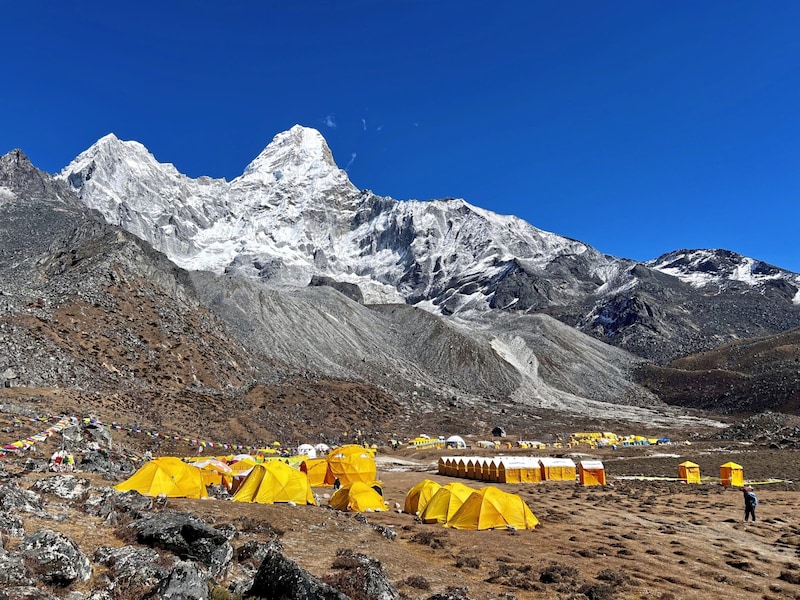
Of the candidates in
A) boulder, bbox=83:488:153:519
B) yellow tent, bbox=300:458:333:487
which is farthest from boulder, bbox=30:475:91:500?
yellow tent, bbox=300:458:333:487

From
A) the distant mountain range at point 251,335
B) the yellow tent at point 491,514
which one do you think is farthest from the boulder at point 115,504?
the distant mountain range at point 251,335

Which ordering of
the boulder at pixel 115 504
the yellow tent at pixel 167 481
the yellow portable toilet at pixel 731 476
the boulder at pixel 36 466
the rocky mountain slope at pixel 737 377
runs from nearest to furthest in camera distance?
the boulder at pixel 115 504, the boulder at pixel 36 466, the yellow tent at pixel 167 481, the yellow portable toilet at pixel 731 476, the rocky mountain slope at pixel 737 377

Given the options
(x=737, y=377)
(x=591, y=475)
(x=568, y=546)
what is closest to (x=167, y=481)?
(x=568, y=546)

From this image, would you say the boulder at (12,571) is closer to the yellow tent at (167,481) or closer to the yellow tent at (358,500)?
the yellow tent at (167,481)

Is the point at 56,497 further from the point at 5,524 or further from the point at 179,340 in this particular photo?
the point at 179,340

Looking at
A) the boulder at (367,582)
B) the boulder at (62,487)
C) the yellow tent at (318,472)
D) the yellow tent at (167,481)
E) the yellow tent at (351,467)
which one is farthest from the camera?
the yellow tent at (318,472)

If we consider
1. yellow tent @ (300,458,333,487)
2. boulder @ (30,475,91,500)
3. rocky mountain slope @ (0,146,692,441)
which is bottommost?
yellow tent @ (300,458,333,487)

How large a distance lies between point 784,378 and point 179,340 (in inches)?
4043

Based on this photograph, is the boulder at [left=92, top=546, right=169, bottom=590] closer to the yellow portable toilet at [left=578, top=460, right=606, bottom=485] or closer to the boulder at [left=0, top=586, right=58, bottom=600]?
the boulder at [left=0, top=586, right=58, bottom=600]

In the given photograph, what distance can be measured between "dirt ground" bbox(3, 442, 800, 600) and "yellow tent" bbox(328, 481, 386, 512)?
107 cm

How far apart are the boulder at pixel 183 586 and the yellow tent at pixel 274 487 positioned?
1429 centimetres

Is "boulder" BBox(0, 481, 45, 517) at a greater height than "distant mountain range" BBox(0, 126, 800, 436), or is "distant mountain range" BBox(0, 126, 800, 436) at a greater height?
"distant mountain range" BBox(0, 126, 800, 436)

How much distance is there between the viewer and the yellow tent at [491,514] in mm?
20453

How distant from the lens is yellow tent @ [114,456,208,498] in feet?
67.6
